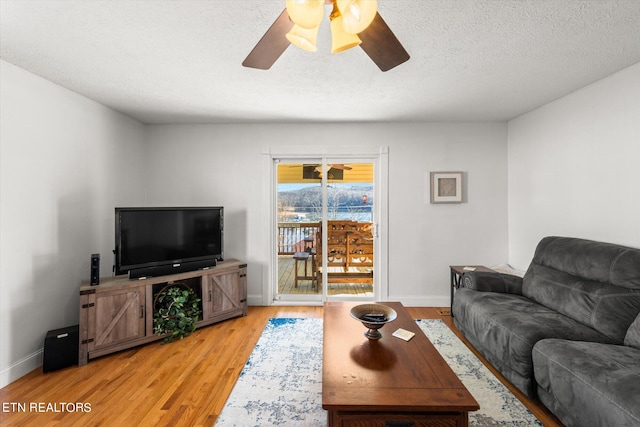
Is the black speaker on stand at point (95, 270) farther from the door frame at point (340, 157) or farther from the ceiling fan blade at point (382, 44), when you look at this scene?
the ceiling fan blade at point (382, 44)

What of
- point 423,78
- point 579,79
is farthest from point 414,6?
point 579,79

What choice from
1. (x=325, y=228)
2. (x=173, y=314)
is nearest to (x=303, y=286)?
(x=325, y=228)

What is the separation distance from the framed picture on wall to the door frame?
0.64 m

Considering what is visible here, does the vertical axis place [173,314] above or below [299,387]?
above

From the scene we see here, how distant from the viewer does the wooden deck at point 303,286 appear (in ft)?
13.6

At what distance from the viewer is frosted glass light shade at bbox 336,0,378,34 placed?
1051 millimetres

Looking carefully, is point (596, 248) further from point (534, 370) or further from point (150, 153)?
point (150, 153)

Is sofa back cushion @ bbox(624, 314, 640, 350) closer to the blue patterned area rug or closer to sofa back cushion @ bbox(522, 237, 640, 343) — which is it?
sofa back cushion @ bbox(522, 237, 640, 343)

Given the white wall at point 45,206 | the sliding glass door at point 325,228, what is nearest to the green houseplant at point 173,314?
the white wall at point 45,206

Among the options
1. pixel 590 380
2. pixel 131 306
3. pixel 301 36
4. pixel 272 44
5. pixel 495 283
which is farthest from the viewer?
pixel 495 283

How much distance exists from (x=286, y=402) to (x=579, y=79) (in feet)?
12.0

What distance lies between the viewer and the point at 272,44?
55.7 inches

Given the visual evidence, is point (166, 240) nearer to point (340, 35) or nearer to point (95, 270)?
point (95, 270)

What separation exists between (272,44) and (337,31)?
0.34m
